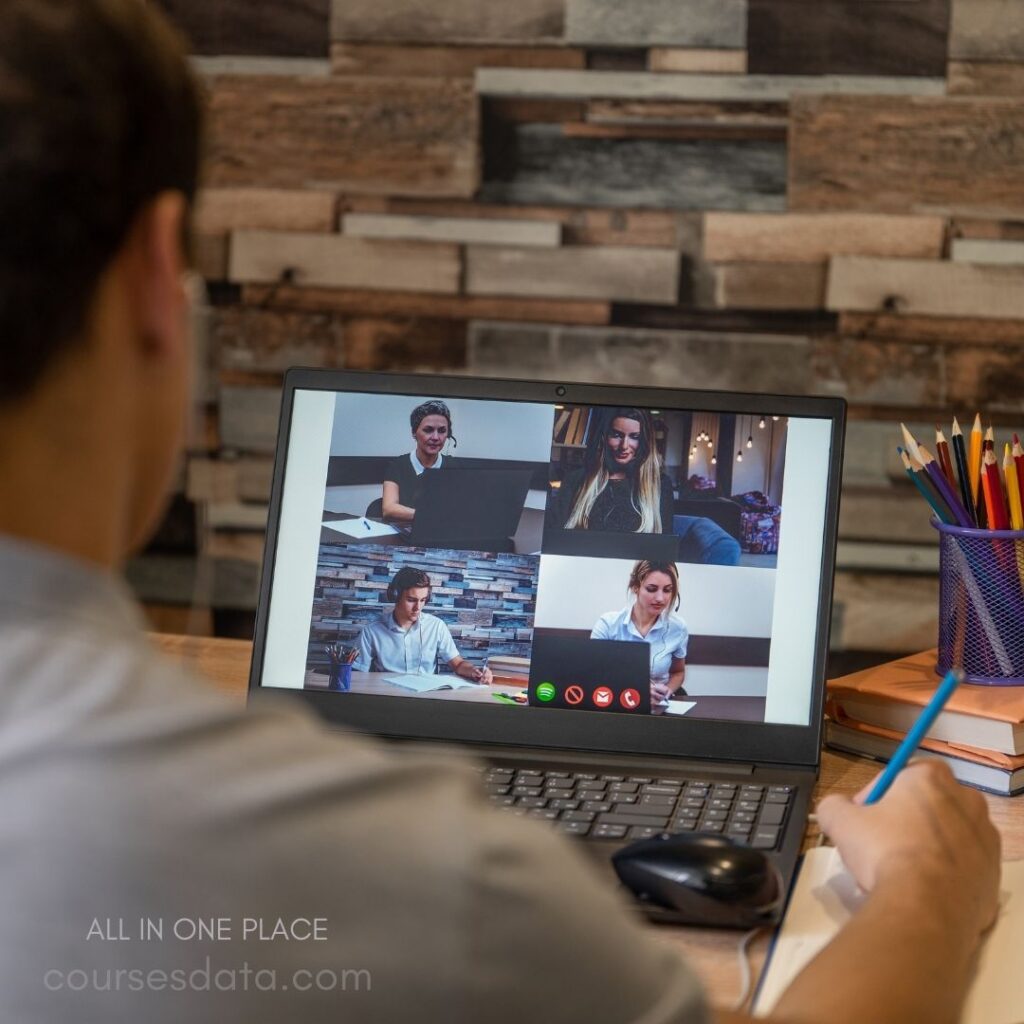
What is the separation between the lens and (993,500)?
3.52 feet

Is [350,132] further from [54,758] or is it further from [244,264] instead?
[54,758]

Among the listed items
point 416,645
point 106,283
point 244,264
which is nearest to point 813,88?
point 244,264

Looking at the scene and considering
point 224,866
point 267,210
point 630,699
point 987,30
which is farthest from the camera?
point 267,210

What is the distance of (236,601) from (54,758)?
1583mm

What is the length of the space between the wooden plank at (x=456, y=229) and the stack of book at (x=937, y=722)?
934 millimetres

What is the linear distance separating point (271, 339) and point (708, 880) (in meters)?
1.37

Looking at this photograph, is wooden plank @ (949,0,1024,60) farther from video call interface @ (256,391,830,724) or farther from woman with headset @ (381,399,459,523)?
woman with headset @ (381,399,459,523)

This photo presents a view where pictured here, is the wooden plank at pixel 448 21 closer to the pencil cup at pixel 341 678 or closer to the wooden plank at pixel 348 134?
the wooden plank at pixel 348 134

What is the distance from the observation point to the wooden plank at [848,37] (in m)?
1.70

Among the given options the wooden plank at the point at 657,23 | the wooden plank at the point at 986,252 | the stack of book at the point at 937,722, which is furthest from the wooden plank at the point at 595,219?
the stack of book at the point at 937,722

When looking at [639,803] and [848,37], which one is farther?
[848,37]

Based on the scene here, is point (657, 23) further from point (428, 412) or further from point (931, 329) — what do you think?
point (428, 412)

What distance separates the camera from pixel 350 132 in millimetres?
1860

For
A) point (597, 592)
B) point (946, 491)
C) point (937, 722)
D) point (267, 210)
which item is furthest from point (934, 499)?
point (267, 210)
